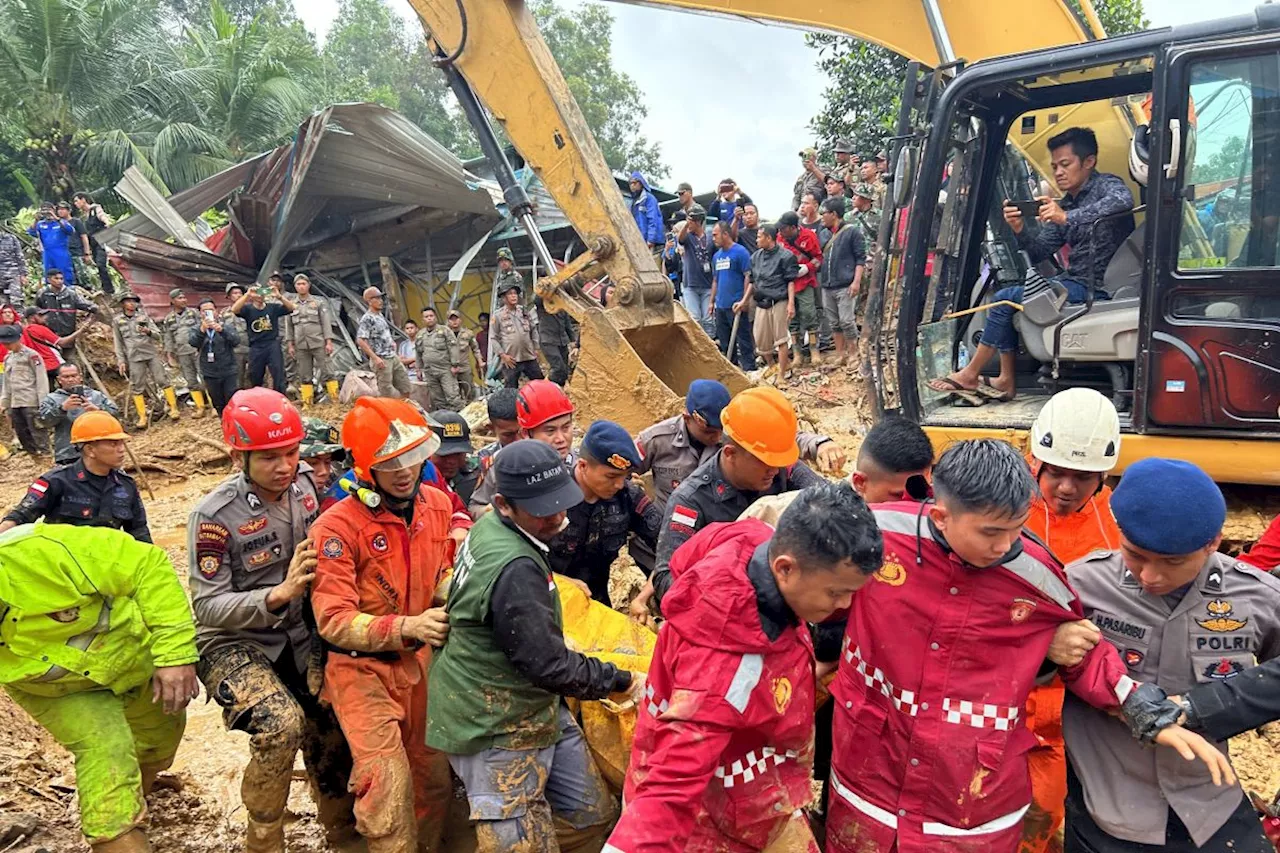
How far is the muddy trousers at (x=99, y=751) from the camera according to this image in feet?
9.61

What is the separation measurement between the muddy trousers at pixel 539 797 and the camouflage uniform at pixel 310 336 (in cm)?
1201

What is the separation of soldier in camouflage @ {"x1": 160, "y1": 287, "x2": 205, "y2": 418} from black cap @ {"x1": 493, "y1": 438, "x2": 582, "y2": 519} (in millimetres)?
13106

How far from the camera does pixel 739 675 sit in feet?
6.11

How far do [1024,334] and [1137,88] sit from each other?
1.56 metres

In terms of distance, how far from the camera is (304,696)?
3.48 meters

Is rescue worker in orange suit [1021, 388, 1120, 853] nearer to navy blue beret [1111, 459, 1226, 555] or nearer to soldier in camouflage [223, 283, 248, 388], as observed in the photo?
navy blue beret [1111, 459, 1226, 555]

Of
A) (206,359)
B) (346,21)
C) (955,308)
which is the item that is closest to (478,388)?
(206,359)

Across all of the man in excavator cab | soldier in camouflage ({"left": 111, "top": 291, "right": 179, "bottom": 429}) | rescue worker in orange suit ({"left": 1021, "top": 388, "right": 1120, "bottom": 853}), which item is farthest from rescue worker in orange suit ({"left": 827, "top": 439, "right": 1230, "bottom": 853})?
soldier in camouflage ({"left": 111, "top": 291, "right": 179, "bottom": 429})

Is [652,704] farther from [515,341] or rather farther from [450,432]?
[515,341]

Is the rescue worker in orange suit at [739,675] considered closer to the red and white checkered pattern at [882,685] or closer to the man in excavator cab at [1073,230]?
the red and white checkered pattern at [882,685]

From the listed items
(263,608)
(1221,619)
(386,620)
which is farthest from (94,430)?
(1221,619)

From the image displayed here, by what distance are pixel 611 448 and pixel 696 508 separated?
17.4 inches

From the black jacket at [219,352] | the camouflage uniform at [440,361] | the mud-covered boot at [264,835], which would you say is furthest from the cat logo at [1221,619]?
the black jacket at [219,352]

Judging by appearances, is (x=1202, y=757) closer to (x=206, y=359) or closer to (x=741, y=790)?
(x=741, y=790)
